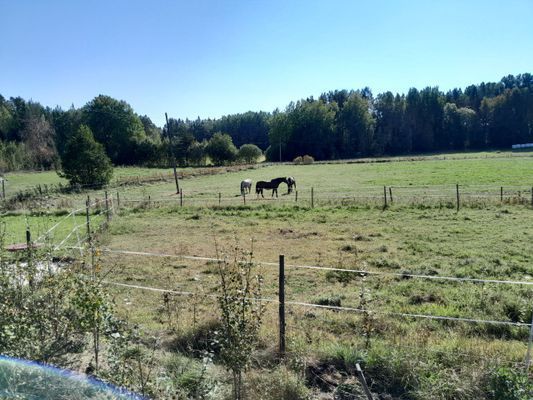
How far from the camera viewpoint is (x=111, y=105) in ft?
241

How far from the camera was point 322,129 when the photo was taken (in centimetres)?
8169

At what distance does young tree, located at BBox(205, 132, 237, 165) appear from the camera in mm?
67438

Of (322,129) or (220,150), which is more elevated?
(322,129)

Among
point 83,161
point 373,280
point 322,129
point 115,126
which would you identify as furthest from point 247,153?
point 373,280

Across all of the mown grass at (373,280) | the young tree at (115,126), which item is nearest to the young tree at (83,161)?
the mown grass at (373,280)

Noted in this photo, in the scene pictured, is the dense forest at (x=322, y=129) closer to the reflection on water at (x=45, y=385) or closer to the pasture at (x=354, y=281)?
the pasture at (x=354, y=281)

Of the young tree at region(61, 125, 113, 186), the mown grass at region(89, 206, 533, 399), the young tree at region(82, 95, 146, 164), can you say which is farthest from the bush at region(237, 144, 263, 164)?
the mown grass at region(89, 206, 533, 399)

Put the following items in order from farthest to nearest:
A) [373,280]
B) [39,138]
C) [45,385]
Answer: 1. [39,138]
2. [373,280]
3. [45,385]

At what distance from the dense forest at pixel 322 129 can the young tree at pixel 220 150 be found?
18 cm

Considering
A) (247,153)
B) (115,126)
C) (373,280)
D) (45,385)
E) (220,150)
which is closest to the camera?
(45,385)

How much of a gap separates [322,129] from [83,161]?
5706 cm

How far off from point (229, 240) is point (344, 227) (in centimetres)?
464

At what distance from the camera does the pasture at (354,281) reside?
4.50m

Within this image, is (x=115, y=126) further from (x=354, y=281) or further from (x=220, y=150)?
(x=354, y=281)
